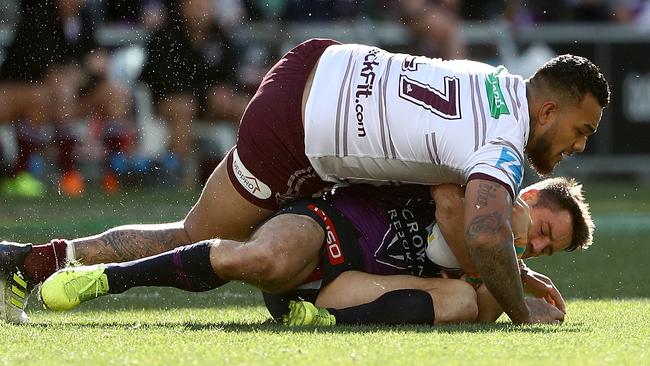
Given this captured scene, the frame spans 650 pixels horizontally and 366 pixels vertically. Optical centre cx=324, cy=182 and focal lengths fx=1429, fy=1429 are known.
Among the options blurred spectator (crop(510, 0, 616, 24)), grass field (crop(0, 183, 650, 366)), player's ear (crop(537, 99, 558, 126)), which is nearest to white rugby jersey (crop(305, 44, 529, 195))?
player's ear (crop(537, 99, 558, 126))

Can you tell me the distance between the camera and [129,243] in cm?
735

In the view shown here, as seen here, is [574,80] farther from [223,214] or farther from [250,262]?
[223,214]

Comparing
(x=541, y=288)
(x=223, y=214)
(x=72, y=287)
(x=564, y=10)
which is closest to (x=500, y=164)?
(x=541, y=288)

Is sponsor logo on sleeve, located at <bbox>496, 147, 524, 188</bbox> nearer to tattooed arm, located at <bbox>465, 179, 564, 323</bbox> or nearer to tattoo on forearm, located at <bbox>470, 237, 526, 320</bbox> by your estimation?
tattooed arm, located at <bbox>465, 179, 564, 323</bbox>

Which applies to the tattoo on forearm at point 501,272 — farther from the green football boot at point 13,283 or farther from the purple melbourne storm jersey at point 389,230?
the green football boot at point 13,283

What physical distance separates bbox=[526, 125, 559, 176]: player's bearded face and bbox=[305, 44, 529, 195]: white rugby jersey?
0.20 m

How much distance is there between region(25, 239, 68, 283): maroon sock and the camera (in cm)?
674

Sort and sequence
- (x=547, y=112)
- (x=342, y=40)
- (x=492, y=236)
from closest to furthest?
1. (x=492, y=236)
2. (x=547, y=112)
3. (x=342, y=40)

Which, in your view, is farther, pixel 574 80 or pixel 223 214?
pixel 223 214

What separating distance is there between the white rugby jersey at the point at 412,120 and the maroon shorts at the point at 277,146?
0.40 ft

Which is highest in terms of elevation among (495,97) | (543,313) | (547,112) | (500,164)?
(495,97)

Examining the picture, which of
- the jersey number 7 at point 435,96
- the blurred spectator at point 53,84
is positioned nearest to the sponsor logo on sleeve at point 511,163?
the jersey number 7 at point 435,96

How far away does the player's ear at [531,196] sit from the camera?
6.81 meters

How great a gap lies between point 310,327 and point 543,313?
1090 mm
